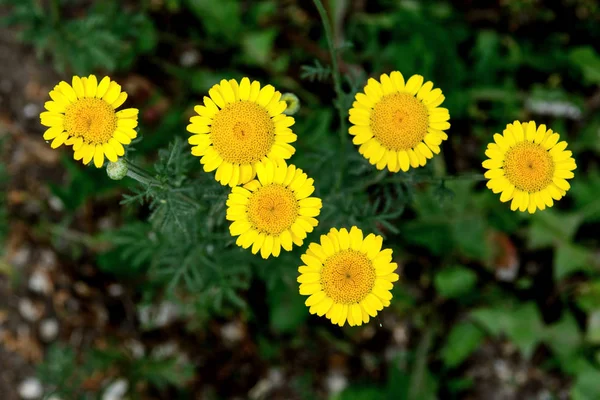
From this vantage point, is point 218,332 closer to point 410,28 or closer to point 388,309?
point 388,309

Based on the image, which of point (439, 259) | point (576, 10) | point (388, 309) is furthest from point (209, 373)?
point (576, 10)

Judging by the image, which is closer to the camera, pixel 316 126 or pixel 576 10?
pixel 316 126

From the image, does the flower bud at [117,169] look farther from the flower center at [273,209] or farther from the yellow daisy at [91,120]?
the flower center at [273,209]

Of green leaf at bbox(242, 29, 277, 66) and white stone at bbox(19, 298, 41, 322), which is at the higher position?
green leaf at bbox(242, 29, 277, 66)

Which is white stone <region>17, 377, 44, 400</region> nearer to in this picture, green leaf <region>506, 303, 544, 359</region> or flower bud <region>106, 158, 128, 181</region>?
flower bud <region>106, 158, 128, 181</region>

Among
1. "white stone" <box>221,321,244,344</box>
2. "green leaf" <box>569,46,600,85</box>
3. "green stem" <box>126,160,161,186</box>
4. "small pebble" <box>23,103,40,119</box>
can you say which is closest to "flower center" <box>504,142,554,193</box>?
"green stem" <box>126,160,161,186</box>
